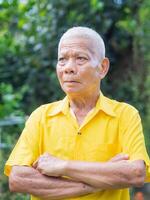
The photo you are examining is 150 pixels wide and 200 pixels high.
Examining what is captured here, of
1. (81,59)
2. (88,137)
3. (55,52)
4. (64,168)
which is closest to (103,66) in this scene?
(81,59)

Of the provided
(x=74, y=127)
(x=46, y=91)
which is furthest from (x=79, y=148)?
(x=46, y=91)

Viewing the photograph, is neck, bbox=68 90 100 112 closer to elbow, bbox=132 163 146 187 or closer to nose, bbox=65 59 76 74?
nose, bbox=65 59 76 74

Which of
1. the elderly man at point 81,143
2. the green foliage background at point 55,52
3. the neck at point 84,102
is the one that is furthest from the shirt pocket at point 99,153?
the green foliage background at point 55,52

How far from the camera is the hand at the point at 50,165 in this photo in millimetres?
3602

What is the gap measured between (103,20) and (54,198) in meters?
7.06

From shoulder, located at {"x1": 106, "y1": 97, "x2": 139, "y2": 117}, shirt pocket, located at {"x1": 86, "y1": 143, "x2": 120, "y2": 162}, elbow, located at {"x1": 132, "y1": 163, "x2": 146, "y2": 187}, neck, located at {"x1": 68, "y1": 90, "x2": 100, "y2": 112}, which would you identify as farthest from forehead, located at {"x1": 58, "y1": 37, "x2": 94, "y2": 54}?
elbow, located at {"x1": 132, "y1": 163, "x2": 146, "y2": 187}

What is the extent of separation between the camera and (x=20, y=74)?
1056 cm

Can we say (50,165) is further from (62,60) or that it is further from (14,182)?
(62,60)

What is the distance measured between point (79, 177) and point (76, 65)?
626 mm

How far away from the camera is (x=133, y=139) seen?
12.1 ft

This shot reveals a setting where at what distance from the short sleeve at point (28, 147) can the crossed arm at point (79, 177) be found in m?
0.10

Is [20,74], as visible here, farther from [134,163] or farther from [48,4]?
[134,163]

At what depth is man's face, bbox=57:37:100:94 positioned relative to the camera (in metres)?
3.68

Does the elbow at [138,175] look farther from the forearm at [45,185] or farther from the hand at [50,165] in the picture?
the hand at [50,165]
